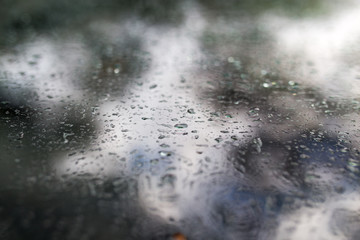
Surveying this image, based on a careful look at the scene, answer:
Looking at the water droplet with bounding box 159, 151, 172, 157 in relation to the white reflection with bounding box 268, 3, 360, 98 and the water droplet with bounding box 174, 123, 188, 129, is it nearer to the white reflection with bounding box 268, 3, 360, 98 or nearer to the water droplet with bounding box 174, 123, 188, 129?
the water droplet with bounding box 174, 123, 188, 129

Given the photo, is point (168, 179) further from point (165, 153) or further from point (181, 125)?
point (181, 125)

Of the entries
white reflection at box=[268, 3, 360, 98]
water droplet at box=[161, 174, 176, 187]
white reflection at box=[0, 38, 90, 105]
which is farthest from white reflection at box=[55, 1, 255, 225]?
white reflection at box=[268, 3, 360, 98]

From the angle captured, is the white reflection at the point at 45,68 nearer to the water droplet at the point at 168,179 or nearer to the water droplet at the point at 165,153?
the water droplet at the point at 165,153

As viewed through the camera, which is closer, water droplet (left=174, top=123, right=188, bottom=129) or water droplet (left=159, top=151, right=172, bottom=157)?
water droplet (left=159, top=151, right=172, bottom=157)

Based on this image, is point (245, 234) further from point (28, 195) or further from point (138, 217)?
point (28, 195)

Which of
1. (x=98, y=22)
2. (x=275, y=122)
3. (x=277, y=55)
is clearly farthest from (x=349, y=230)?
(x=98, y=22)

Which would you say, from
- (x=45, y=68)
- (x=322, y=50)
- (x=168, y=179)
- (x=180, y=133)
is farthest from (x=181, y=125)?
(x=322, y=50)

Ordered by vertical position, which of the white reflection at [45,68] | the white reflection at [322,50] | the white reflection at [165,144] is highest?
the white reflection at [322,50]

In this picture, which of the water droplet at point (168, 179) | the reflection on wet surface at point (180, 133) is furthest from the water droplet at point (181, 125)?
the water droplet at point (168, 179)

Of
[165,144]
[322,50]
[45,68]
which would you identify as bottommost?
[45,68]
